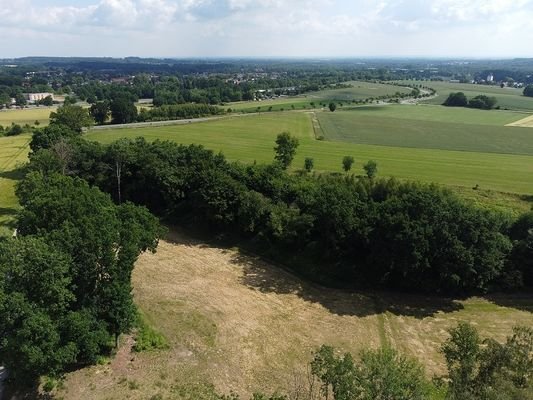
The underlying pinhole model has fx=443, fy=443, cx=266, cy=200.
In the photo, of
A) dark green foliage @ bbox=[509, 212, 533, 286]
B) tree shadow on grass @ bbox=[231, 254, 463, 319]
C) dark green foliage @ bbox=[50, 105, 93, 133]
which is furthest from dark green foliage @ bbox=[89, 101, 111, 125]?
→ dark green foliage @ bbox=[509, 212, 533, 286]

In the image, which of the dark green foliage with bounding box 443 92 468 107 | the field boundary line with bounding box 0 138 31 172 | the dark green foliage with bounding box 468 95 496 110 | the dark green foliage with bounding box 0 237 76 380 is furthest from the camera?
the dark green foliage with bounding box 443 92 468 107

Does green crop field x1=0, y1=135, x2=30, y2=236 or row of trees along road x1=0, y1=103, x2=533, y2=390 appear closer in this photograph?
row of trees along road x1=0, y1=103, x2=533, y2=390

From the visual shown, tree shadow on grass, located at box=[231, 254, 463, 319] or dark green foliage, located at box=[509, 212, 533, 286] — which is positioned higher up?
dark green foliage, located at box=[509, 212, 533, 286]

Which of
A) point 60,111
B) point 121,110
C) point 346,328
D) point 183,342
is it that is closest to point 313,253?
point 346,328

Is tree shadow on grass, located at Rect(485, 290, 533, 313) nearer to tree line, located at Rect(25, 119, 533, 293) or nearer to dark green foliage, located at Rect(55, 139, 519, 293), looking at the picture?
tree line, located at Rect(25, 119, 533, 293)

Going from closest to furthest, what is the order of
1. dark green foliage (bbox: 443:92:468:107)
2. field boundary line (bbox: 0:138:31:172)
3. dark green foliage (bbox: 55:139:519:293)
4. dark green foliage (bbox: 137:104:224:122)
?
dark green foliage (bbox: 55:139:519:293) → field boundary line (bbox: 0:138:31:172) → dark green foliage (bbox: 137:104:224:122) → dark green foliage (bbox: 443:92:468:107)

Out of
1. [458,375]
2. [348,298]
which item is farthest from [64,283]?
[348,298]

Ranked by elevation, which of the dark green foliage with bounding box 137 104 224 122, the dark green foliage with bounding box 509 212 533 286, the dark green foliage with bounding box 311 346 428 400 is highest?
the dark green foliage with bounding box 137 104 224 122
